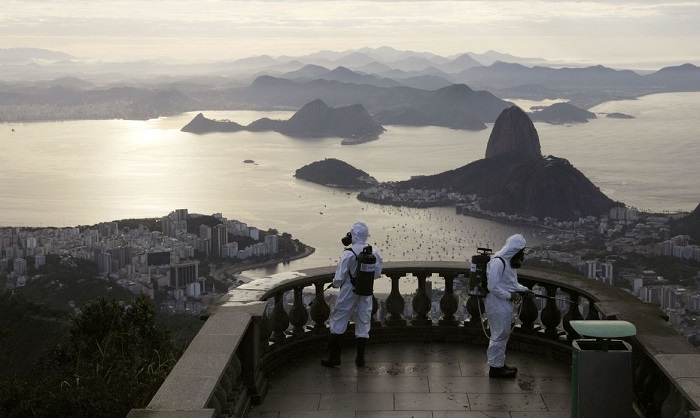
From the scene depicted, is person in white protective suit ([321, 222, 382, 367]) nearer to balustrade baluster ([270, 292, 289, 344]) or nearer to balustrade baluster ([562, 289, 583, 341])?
balustrade baluster ([270, 292, 289, 344])

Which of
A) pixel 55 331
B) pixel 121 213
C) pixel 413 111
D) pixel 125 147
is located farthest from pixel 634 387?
pixel 413 111

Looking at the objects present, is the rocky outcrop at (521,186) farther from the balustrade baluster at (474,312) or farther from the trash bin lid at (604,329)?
the trash bin lid at (604,329)

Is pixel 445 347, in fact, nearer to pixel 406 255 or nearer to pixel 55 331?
pixel 55 331

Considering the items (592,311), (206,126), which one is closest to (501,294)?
(592,311)

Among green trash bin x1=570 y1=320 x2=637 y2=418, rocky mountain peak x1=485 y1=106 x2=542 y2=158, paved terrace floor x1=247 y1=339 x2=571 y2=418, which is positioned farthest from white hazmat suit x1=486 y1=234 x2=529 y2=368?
rocky mountain peak x1=485 y1=106 x2=542 y2=158

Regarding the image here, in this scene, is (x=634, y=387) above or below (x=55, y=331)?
above

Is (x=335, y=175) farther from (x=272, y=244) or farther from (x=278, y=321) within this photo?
(x=278, y=321)
